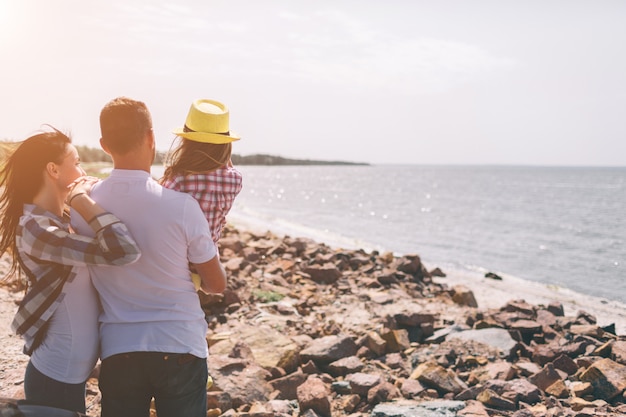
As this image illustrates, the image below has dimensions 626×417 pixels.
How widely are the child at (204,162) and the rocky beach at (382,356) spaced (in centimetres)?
288

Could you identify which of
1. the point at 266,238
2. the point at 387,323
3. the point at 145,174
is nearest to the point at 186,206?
the point at 145,174

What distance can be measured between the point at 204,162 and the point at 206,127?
0.18 m

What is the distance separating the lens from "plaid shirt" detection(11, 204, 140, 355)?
2574 millimetres

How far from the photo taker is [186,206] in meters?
2.65

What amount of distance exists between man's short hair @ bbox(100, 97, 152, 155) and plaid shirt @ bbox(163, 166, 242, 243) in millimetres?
339

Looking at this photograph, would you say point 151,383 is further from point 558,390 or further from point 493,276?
point 493,276

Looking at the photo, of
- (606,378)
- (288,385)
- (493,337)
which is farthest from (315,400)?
(493,337)

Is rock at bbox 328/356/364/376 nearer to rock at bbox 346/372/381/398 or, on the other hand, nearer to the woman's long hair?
rock at bbox 346/372/381/398

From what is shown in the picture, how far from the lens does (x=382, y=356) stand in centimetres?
812

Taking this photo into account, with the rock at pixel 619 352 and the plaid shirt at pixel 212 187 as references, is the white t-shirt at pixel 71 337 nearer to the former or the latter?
the plaid shirt at pixel 212 187

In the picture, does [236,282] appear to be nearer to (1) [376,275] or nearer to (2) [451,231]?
(1) [376,275]

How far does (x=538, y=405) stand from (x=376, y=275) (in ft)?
25.5

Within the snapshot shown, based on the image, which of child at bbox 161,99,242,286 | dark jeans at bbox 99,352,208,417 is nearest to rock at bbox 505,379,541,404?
dark jeans at bbox 99,352,208,417

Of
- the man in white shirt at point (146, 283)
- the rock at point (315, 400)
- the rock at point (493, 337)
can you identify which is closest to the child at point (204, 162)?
the man in white shirt at point (146, 283)
